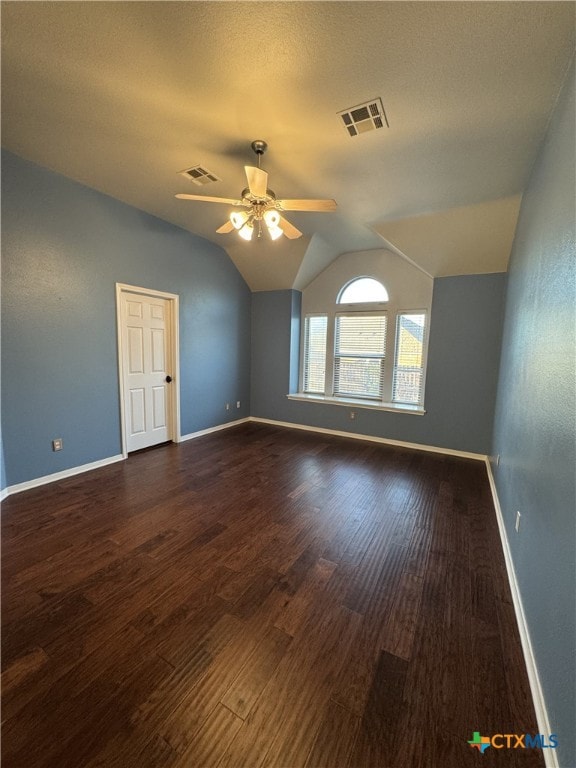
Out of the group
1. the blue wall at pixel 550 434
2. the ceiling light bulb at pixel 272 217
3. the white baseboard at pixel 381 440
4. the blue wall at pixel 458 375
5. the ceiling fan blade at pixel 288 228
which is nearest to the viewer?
the blue wall at pixel 550 434

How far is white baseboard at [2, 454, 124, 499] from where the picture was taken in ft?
9.37

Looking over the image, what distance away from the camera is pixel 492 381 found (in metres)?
3.94

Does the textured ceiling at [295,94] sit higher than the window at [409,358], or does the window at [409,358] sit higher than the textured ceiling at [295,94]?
the textured ceiling at [295,94]

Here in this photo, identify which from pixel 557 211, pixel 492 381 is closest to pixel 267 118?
pixel 557 211

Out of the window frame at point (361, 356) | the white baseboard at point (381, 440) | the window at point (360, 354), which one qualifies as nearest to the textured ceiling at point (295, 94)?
the window frame at point (361, 356)

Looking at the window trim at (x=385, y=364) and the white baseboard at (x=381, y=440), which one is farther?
the window trim at (x=385, y=364)

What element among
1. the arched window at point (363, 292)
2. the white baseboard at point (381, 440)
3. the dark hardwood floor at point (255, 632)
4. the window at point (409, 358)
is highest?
the arched window at point (363, 292)

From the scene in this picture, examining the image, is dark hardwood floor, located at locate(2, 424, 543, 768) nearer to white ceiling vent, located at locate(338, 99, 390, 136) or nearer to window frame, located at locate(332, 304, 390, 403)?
window frame, located at locate(332, 304, 390, 403)

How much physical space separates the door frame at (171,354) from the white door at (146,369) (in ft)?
0.12

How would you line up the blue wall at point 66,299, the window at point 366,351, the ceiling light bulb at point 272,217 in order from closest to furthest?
1. the ceiling light bulb at point 272,217
2. the blue wall at point 66,299
3. the window at point 366,351

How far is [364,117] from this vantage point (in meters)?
2.08

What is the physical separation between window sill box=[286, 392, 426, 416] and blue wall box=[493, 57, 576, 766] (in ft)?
7.32

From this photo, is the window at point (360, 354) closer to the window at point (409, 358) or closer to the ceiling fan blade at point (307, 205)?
the window at point (409, 358)

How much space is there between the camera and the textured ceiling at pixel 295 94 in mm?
1484
